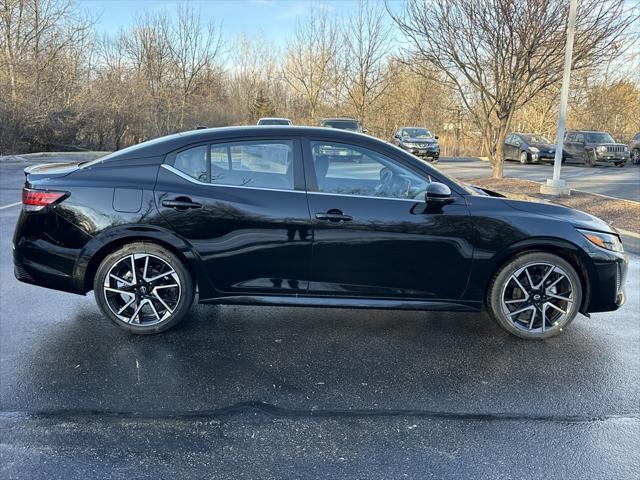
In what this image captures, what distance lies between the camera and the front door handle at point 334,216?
3.76m

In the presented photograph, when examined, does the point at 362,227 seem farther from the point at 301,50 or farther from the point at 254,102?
the point at 254,102

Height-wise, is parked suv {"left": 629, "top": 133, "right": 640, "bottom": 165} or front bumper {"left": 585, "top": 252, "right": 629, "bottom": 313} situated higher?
parked suv {"left": 629, "top": 133, "right": 640, "bottom": 165}

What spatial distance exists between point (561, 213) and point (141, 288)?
3.40 metres

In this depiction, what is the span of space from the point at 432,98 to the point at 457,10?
22.8 m

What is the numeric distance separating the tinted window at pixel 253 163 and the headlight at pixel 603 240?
93.4 inches

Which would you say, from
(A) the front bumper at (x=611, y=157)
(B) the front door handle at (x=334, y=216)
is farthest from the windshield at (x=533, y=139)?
(B) the front door handle at (x=334, y=216)

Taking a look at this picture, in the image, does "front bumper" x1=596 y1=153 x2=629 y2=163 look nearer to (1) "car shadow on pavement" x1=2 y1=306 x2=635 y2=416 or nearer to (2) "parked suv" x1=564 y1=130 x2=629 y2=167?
(2) "parked suv" x1=564 y1=130 x2=629 y2=167

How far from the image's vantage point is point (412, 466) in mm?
2496

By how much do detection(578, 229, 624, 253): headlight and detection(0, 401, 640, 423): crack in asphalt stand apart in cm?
137

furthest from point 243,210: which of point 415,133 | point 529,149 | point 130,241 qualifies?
point 529,149

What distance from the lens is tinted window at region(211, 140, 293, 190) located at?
3.87 meters

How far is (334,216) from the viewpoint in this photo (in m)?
3.76

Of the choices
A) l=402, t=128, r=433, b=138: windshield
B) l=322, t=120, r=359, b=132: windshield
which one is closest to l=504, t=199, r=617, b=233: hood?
l=322, t=120, r=359, b=132: windshield

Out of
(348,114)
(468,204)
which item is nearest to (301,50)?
(348,114)
